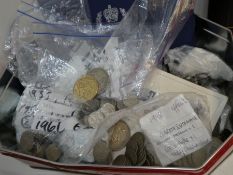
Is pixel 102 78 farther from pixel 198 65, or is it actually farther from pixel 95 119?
pixel 198 65

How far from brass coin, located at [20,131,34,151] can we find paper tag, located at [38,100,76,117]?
0.17 ft

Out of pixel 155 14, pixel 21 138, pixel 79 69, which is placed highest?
pixel 155 14

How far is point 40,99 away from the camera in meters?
0.74

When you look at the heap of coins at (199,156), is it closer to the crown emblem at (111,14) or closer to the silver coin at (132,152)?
the silver coin at (132,152)

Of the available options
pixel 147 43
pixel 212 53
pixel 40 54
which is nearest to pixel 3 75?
pixel 40 54

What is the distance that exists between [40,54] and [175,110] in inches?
11.8

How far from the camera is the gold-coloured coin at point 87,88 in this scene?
2.32ft

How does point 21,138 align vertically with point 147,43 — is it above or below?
below

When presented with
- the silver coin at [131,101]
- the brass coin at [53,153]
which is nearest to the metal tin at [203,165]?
the brass coin at [53,153]

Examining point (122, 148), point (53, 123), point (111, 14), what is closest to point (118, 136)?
point (122, 148)

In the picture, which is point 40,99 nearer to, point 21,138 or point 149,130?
point 21,138

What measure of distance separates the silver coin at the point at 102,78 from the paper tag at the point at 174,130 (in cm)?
10

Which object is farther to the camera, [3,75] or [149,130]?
[3,75]

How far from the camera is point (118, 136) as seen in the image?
0.67 metres
